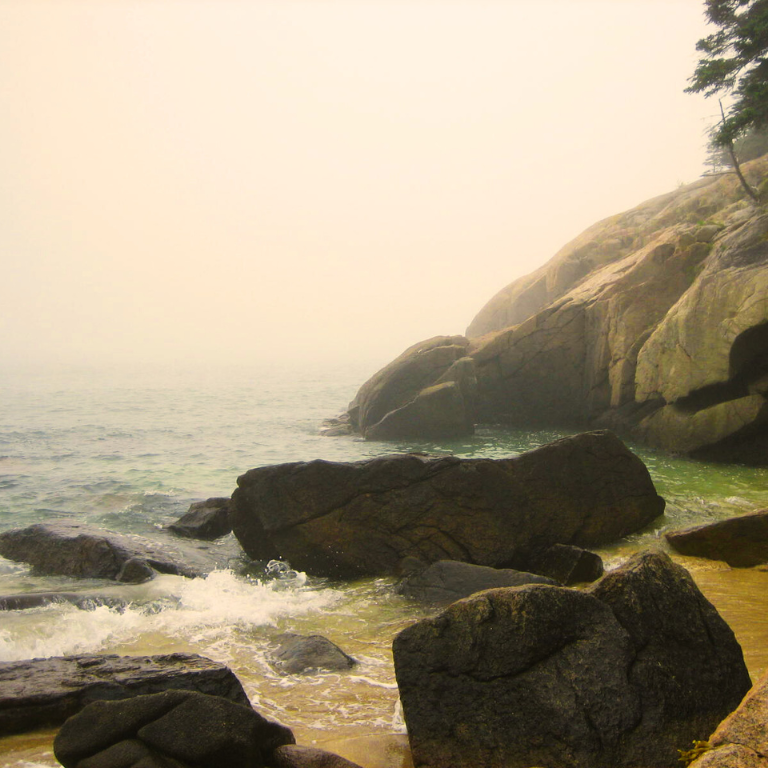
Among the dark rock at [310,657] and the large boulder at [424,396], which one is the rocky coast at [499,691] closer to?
the dark rock at [310,657]

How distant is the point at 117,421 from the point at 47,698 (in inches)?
1297

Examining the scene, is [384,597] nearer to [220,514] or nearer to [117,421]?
[220,514]

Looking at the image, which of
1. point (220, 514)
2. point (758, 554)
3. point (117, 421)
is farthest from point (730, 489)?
point (117, 421)

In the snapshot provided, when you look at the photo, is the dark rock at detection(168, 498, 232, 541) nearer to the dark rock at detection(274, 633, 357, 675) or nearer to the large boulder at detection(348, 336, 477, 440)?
the dark rock at detection(274, 633, 357, 675)

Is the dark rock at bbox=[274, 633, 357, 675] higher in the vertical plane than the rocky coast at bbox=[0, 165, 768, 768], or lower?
lower

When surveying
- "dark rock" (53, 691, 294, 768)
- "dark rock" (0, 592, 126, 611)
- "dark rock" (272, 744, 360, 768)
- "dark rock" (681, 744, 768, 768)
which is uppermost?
"dark rock" (681, 744, 768, 768)

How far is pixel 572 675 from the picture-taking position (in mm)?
4605

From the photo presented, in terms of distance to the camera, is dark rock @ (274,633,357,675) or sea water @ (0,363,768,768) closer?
sea water @ (0,363,768,768)

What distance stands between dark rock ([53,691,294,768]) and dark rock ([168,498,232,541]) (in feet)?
30.0

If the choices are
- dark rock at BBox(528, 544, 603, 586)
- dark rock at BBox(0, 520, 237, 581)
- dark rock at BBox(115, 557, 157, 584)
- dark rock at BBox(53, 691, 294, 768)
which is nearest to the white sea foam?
dark rock at BBox(115, 557, 157, 584)

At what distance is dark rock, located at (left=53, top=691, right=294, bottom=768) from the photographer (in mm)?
4160

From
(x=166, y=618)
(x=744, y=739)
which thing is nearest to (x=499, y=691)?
(x=744, y=739)

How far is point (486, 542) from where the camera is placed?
10.3 metres

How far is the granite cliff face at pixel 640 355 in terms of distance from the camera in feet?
59.2
